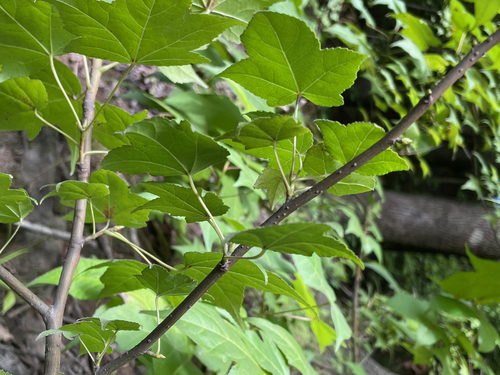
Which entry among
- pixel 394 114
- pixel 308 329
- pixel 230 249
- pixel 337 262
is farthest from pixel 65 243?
pixel 394 114

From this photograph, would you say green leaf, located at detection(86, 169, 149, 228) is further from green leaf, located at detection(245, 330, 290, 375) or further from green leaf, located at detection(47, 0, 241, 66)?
green leaf, located at detection(245, 330, 290, 375)

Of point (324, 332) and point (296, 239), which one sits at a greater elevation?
point (296, 239)

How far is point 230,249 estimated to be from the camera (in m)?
0.20

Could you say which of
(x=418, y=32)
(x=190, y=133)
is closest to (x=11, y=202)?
(x=190, y=133)

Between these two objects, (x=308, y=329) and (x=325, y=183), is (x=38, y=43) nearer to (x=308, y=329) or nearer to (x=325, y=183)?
(x=325, y=183)

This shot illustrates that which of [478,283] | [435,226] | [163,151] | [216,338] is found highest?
[163,151]

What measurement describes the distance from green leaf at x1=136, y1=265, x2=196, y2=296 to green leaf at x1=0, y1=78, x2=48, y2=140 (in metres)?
0.18

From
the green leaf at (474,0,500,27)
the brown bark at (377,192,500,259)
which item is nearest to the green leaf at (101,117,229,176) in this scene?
the green leaf at (474,0,500,27)

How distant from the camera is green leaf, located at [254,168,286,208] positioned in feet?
0.68

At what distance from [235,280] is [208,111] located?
36 cm

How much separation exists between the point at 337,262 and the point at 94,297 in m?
1.37

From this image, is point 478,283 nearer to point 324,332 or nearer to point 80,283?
point 324,332

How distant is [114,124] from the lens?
0.31 metres

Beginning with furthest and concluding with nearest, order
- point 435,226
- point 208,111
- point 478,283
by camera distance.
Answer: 1. point 435,226
2. point 478,283
3. point 208,111
